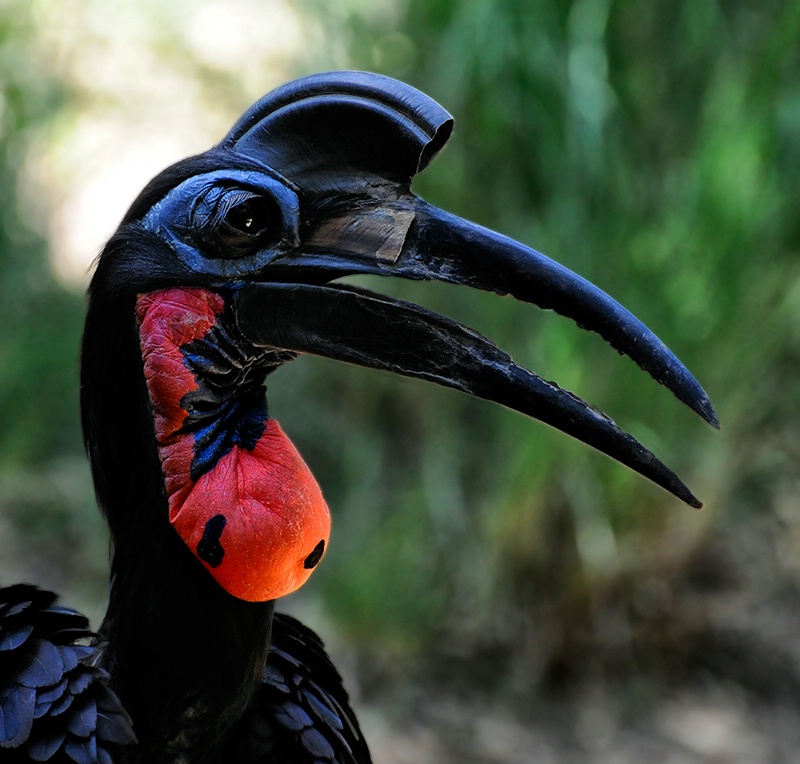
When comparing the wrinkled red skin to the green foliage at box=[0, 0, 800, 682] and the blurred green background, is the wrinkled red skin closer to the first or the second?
the blurred green background

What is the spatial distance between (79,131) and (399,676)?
3.30m

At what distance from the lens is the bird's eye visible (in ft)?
4.80

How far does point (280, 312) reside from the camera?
1461mm

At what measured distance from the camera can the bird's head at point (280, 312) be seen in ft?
4.68

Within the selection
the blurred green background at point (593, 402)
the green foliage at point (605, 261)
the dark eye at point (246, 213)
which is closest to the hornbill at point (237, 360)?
the dark eye at point (246, 213)

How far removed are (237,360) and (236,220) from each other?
0.61ft

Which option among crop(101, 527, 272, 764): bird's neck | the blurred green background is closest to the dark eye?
crop(101, 527, 272, 764): bird's neck

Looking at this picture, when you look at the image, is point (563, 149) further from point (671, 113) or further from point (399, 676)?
point (399, 676)

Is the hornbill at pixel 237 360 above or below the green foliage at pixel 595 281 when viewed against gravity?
below

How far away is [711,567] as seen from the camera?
3949mm

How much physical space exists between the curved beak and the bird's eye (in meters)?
0.04

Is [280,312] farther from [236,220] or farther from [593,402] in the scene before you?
[593,402]

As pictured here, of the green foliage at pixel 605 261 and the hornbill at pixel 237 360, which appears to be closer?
the hornbill at pixel 237 360

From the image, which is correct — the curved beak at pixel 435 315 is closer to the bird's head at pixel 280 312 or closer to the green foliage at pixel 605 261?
the bird's head at pixel 280 312
